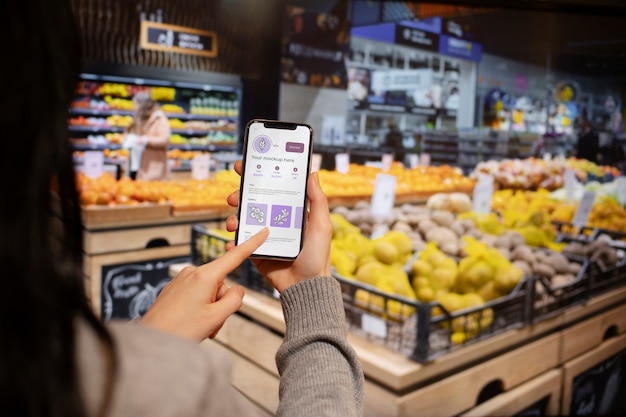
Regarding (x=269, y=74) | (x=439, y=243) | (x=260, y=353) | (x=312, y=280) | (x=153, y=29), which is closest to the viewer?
(x=312, y=280)

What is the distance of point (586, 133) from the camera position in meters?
3.24

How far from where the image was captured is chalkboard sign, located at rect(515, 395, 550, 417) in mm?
2383

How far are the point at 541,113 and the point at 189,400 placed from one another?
337 cm

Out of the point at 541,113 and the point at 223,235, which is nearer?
the point at 223,235

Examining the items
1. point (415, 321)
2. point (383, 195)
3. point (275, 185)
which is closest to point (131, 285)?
point (383, 195)

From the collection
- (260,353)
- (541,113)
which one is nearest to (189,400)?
(260,353)

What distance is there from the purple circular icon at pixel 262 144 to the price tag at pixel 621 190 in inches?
105

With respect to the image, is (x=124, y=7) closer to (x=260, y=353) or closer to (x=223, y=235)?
(x=223, y=235)

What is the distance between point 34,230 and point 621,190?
10.8 ft

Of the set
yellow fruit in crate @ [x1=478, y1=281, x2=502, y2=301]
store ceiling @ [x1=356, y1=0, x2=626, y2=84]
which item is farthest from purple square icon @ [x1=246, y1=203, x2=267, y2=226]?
store ceiling @ [x1=356, y1=0, x2=626, y2=84]

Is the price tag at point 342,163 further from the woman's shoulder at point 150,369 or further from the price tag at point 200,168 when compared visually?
the woman's shoulder at point 150,369

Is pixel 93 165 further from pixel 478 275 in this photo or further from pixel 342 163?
pixel 478 275

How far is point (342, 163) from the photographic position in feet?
13.4

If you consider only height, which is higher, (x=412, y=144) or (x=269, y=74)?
(x=269, y=74)
